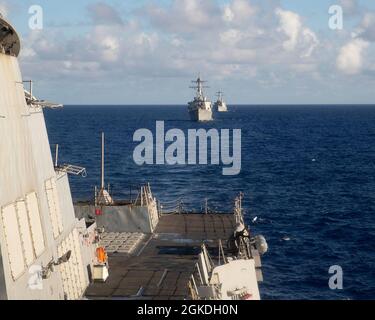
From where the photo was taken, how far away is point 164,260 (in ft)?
90.7

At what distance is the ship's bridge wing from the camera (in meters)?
15.9

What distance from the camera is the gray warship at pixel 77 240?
15.1 meters

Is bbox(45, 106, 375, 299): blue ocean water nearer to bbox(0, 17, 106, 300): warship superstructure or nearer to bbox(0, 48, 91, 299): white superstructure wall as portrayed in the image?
bbox(0, 17, 106, 300): warship superstructure

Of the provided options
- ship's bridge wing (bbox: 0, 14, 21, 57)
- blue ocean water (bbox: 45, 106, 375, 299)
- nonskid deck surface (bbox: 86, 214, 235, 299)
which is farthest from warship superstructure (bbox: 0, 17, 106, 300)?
blue ocean water (bbox: 45, 106, 375, 299)

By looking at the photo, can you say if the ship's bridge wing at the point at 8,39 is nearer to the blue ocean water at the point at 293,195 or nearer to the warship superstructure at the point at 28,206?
the warship superstructure at the point at 28,206

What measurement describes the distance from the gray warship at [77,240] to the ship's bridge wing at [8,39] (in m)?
0.03

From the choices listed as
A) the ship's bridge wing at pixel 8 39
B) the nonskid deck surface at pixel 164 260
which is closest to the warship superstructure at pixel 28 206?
the ship's bridge wing at pixel 8 39

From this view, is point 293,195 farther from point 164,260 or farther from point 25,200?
point 25,200

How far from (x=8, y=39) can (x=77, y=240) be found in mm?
9579

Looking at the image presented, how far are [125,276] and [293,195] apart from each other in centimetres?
5352

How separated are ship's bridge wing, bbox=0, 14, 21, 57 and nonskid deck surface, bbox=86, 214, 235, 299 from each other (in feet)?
34.9

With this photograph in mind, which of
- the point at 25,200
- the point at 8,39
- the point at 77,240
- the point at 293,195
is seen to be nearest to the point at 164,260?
the point at 77,240
